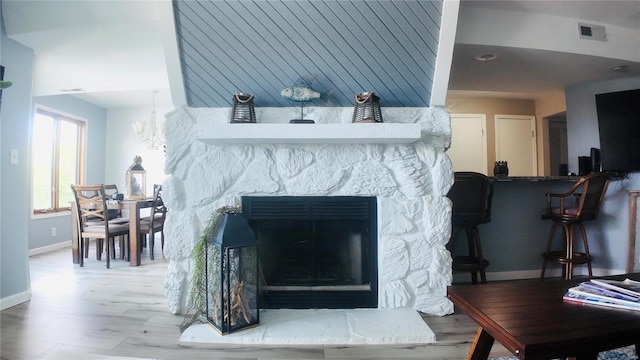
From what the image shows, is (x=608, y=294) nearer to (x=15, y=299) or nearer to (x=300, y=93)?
(x=300, y=93)

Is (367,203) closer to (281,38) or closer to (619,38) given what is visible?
(281,38)

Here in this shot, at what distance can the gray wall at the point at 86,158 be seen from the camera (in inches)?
170

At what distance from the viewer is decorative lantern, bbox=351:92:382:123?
6.67 ft

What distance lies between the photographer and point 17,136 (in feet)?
8.14

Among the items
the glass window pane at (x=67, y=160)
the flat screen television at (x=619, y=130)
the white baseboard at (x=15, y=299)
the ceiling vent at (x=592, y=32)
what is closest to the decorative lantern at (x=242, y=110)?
the white baseboard at (x=15, y=299)

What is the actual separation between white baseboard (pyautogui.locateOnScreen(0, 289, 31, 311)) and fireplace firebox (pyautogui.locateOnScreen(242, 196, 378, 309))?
1927mm

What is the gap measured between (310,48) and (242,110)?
63cm

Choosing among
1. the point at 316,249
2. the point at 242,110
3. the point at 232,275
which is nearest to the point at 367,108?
the point at 242,110

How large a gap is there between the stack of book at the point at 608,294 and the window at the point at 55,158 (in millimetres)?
5876

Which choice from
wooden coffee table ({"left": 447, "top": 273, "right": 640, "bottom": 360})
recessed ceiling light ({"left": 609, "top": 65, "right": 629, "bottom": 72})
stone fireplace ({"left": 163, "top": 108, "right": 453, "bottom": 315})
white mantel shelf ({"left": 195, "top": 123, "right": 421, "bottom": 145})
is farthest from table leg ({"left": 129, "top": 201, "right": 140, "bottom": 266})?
recessed ceiling light ({"left": 609, "top": 65, "right": 629, "bottom": 72})

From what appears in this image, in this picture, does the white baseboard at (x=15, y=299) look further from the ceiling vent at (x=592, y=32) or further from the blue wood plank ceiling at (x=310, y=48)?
the ceiling vent at (x=592, y=32)

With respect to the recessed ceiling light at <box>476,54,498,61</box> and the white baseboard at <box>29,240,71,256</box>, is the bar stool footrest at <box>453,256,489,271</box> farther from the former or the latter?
the white baseboard at <box>29,240,71,256</box>

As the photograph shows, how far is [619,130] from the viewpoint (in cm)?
322

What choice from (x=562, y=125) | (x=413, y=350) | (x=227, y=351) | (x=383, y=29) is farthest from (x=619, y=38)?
(x=227, y=351)
